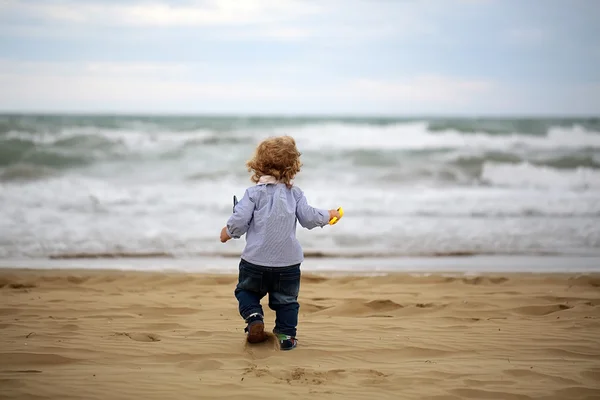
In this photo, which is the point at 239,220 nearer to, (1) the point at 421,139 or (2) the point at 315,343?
(2) the point at 315,343

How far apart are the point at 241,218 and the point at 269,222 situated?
0.55 feet

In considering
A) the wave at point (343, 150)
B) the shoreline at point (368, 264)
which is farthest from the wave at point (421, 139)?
the shoreline at point (368, 264)

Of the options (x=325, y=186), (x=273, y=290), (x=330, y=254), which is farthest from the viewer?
(x=325, y=186)

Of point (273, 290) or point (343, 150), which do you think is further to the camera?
point (343, 150)

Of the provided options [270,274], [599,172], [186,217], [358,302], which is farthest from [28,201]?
[599,172]

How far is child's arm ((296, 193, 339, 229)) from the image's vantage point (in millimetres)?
3914

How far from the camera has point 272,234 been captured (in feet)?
12.8

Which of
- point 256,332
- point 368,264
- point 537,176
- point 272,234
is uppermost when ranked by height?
point 272,234

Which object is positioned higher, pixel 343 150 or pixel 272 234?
pixel 343 150

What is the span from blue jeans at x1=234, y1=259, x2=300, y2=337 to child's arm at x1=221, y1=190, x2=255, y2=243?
8.0 inches

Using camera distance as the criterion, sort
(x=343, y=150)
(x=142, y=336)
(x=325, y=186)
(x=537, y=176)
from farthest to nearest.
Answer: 1. (x=343, y=150)
2. (x=537, y=176)
3. (x=325, y=186)
4. (x=142, y=336)

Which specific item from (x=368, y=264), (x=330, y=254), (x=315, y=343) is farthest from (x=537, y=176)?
(x=315, y=343)

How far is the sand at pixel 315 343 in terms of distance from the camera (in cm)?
315

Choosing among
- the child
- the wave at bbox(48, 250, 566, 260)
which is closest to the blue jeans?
the child
